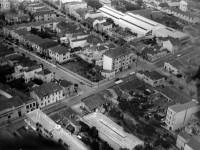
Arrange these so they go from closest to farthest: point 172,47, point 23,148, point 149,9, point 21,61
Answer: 1. point 23,148
2. point 21,61
3. point 172,47
4. point 149,9

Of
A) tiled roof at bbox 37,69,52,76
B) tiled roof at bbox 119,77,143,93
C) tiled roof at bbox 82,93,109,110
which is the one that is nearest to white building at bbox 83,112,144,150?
tiled roof at bbox 82,93,109,110

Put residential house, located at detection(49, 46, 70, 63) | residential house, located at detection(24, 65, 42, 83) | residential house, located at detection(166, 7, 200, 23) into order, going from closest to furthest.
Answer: residential house, located at detection(24, 65, 42, 83), residential house, located at detection(49, 46, 70, 63), residential house, located at detection(166, 7, 200, 23)

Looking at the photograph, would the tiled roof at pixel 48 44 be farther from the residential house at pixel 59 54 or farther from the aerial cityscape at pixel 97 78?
the residential house at pixel 59 54

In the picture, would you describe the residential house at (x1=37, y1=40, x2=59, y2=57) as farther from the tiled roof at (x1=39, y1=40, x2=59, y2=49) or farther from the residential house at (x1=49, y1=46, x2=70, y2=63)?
the residential house at (x1=49, y1=46, x2=70, y2=63)

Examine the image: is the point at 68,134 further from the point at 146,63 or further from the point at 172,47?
the point at 172,47

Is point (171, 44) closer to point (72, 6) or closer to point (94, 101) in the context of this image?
point (94, 101)

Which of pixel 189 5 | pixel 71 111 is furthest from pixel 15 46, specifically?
pixel 189 5

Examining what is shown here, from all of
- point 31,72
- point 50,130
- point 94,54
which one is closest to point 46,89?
point 31,72
